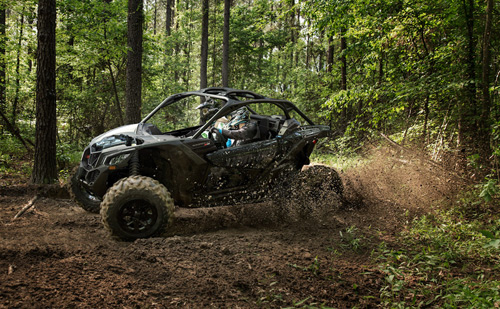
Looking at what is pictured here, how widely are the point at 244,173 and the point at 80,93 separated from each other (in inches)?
377

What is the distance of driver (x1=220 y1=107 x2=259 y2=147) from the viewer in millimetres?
5082

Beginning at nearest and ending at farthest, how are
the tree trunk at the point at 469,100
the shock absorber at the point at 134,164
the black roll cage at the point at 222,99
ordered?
the shock absorber at the point at 134,164
the black roll cage at the point at 222,99
the tree trunk at the point at 469,100

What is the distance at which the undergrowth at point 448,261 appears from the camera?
2699 millimetres

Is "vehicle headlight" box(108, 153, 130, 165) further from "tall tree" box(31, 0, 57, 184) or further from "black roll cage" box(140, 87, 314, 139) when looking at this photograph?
"tall tree" box(31, 0, 57, 184)

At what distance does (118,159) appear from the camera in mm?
4152

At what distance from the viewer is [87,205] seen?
5234 millimetres

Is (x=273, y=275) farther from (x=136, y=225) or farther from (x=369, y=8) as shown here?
(x=369, y=8)

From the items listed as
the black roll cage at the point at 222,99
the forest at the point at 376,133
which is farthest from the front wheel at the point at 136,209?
the black roll cage at the point at 222,99

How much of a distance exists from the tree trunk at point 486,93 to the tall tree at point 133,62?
7937 millimetres

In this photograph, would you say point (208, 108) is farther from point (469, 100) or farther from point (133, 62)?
point (133, 62)

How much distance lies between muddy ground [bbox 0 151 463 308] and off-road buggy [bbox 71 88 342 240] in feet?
1.18

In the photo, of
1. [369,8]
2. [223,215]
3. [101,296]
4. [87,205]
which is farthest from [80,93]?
[101,296]

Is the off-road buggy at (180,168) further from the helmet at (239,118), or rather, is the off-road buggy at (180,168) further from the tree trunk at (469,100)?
the tree trunk at (469,100)

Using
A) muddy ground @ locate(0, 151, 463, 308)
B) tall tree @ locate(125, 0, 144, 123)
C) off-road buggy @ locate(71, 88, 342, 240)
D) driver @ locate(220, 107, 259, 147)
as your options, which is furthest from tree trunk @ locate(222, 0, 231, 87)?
muddy ground @ locate(0, 151, 463, 308)
